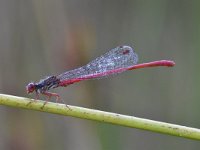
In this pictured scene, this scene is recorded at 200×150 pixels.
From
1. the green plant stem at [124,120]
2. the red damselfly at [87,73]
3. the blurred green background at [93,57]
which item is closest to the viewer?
the green plant stem at [124,120]

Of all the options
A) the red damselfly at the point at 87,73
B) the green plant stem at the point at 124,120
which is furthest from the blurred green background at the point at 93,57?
the green plant stem at the point at 124,120

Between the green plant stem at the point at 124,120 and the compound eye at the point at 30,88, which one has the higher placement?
the green plant stem at the point at 124,120

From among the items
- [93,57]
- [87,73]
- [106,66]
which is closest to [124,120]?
[87,73]

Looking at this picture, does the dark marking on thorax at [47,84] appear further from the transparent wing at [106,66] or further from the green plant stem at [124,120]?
the green plant stem at [124,120]

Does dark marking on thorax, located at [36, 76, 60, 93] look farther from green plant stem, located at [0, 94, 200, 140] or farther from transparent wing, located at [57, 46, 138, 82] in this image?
green plant stem, located at [0, 94, 200, 140]

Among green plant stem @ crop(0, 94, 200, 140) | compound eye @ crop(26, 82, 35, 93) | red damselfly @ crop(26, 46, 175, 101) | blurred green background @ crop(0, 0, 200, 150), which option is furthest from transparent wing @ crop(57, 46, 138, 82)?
green plant stem @ crop(0, 94, 200, 140)

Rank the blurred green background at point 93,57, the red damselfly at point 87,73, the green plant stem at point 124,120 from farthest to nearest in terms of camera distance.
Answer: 1. the blurred green background at point 93,57
2. the red damselfly at point 87,73
3. the green plant stem at point 124,120

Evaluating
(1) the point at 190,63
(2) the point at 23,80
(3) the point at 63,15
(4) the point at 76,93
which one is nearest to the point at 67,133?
(4) the point at 76,93

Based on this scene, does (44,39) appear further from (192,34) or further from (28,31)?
(192,34)
